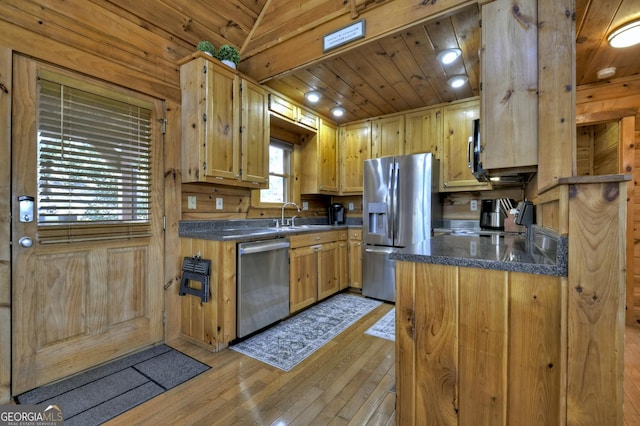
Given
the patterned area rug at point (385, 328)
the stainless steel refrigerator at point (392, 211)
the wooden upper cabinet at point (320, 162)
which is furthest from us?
the wooden upper cabinet at point (320, 162)

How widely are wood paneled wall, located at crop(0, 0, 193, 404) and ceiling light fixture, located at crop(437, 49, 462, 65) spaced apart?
219 cm

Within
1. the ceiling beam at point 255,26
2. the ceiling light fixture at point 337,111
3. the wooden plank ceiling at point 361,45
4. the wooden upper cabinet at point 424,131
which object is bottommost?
the wooden upper cabinet at point 424,131

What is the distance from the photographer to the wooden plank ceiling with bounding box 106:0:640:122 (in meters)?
2.07

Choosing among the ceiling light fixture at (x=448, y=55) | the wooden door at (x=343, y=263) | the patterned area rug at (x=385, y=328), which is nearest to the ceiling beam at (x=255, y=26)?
the ceiling light fixture at (x=448, y=55)

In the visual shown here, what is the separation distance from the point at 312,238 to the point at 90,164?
2035 mm

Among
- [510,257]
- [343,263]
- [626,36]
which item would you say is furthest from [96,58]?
[626,36]

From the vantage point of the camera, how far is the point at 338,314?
10.1 ft

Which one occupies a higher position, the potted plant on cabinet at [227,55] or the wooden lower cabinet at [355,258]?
the potted plant on cabinet at [227,55]

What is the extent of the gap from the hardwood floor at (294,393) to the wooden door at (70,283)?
1.77 ft

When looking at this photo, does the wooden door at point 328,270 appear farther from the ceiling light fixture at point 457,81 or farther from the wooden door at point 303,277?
the ceiling light fixture at point 457,81

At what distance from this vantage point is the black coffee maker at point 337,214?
175 inches

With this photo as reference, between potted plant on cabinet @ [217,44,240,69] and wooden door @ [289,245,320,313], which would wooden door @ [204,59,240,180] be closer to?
potted plant on cabinet @ [217,44,240,69]

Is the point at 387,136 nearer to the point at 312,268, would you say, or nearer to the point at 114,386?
the point at 312,268

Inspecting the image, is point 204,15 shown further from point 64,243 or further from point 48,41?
point 64,243
